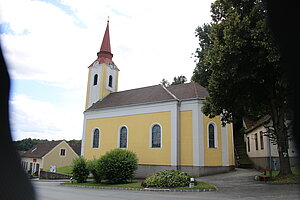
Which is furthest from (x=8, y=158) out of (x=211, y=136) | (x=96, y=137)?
(x=96, y=137)

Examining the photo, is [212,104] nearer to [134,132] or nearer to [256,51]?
[256,51]

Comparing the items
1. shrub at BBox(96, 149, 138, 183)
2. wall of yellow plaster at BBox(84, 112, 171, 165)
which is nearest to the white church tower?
wall of yellow plaster at BBox(84, 112, 171, 165)

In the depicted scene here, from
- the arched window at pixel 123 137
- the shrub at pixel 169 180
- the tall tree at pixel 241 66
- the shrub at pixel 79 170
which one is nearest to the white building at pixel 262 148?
the tall tree at pixel 241 66

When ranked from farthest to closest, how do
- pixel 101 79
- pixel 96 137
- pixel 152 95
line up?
1. pixel 101 79
2. pixel 96 137
3. pixel 152 95

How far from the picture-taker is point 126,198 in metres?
12.5

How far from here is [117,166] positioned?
1952cm

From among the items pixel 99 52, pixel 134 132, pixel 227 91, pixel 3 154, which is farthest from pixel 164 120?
pixel 3 154

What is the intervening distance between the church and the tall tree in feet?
19.7

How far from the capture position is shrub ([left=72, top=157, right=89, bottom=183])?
21.5 metres

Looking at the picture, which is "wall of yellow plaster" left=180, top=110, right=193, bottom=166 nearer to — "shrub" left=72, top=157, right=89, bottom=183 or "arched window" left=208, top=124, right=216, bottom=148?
"arched window" left=208, top=124, right=216, bottom=148

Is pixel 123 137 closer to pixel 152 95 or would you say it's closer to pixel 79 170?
pixel 152 95

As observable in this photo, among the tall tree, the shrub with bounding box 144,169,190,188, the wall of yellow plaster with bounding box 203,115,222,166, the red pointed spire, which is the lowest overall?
the shrub with bounding box 144,169,190,188

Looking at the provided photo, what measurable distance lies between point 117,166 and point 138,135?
268 inches

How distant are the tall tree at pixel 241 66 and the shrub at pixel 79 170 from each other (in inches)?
446
